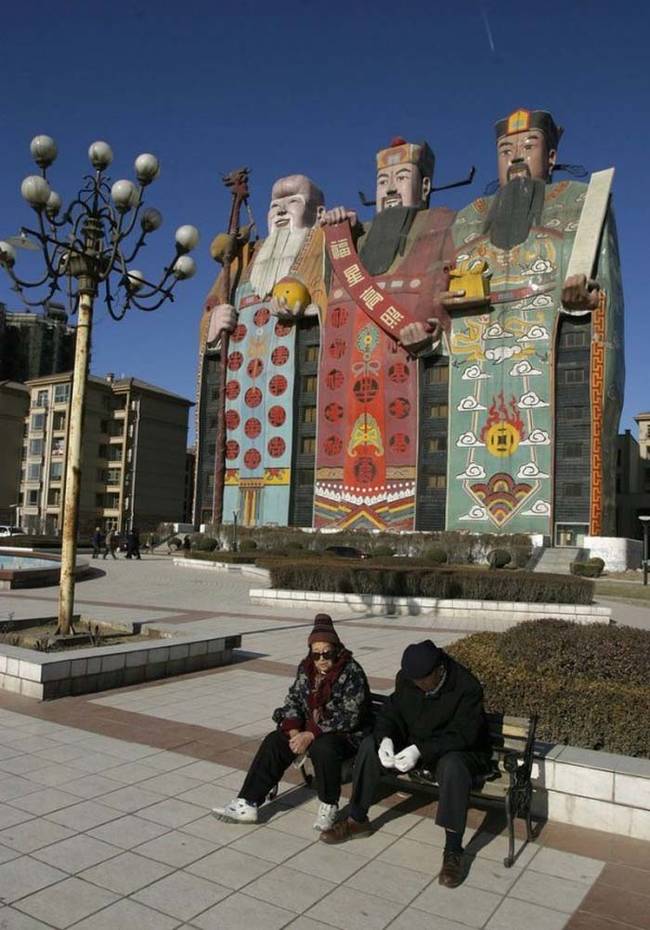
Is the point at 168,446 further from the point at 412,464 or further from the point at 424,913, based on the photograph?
the point at 424,913

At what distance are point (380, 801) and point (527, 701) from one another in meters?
1.39

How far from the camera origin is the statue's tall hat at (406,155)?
46.1m

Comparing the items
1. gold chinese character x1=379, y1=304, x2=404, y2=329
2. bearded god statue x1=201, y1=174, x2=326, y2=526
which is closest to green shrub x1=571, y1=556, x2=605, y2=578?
gold chinese character x1=379, y1=304, x2=404, y2=329

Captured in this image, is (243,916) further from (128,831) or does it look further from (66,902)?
(128,831)

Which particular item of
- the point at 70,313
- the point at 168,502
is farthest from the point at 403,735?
the point at 168,502

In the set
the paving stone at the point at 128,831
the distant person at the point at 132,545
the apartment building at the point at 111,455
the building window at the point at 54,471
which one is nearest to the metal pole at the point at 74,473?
the paving stone at the point at 128,831

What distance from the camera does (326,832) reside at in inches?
175

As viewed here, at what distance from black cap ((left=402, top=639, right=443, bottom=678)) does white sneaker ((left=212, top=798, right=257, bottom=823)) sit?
1336mm

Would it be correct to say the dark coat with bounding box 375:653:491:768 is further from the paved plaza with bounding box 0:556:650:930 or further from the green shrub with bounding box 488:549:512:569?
the green shrub with bounding box 488:549:512:569

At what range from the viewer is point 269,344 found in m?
47.3

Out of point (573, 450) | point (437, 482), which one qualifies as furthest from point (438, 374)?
point (573, 450)

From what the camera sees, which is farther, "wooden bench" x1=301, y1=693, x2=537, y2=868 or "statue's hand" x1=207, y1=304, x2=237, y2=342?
"statue's hand" x1=207, y1=304, x2=237, y2=342

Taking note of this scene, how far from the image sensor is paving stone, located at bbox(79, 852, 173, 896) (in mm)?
3824

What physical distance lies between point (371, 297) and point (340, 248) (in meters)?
4.44
